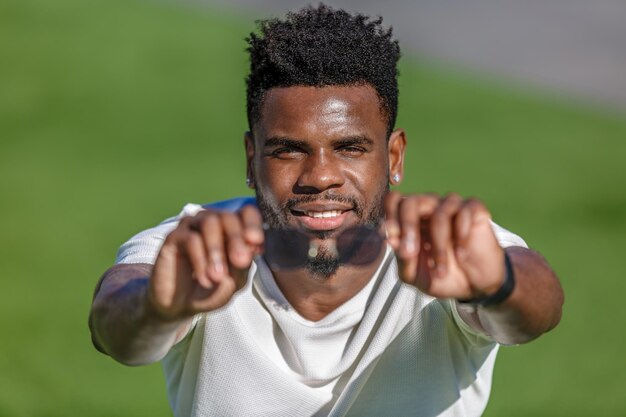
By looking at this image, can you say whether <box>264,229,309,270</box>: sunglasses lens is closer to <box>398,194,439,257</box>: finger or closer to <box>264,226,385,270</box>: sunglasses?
<box>264,226,385,270</box>: sunglasses

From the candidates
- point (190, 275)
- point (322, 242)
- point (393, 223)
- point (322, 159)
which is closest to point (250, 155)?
point (322, 159)

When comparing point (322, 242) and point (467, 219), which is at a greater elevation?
point (467, 219)

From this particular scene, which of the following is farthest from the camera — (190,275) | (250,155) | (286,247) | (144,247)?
A: (250,155)

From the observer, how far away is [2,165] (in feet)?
33.1

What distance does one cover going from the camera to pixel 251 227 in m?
2.47

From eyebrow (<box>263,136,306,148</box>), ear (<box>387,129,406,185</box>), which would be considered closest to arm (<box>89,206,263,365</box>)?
eyebrow (<box>263,136,306,148</box>)

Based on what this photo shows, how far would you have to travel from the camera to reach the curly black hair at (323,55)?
3.59 metres

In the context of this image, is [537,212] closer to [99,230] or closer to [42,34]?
[99,230]

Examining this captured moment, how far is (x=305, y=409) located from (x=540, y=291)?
106cm

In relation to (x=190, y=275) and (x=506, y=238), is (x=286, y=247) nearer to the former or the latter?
(x=190, y=275)

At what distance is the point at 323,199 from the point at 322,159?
132 mm

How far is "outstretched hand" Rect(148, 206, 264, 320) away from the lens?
8.09 feet

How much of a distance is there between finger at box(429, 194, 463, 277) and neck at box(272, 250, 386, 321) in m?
1.07

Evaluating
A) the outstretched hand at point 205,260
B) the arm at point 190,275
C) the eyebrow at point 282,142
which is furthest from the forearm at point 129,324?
the eyebrow at point 282,142
